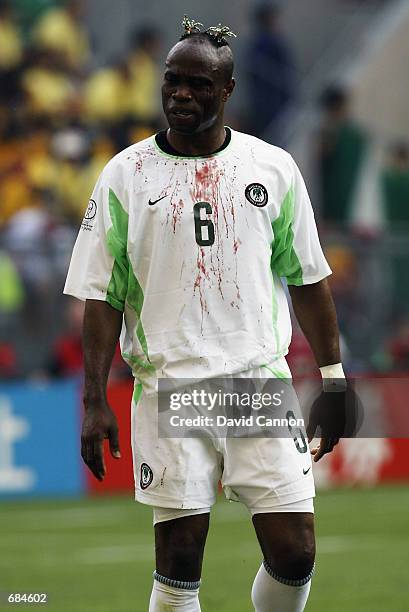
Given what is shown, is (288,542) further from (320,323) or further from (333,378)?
(320,323)

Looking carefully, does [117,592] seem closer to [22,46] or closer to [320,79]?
[22,46]

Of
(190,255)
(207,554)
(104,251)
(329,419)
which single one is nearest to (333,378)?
(329,419)

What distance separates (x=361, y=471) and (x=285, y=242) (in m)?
9.62

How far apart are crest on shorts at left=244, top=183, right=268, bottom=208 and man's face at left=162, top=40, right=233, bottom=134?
0.27 meters

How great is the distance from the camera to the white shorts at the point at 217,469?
529 centimetres

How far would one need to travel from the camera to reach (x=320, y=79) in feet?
61.6

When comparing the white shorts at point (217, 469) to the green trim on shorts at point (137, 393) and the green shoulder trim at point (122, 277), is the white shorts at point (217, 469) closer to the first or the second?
the green trim on shorts at point (137, 393)

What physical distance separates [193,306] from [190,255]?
0.17 m

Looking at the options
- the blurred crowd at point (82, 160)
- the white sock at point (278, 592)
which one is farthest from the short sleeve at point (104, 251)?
the blurred crowd at point (82, 160)

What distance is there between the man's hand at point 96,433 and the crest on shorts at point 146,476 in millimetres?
161

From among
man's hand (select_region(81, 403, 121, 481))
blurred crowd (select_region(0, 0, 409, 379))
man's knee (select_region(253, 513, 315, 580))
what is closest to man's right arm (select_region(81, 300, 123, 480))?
man's hand (select_region(81, 403, 121, 481))

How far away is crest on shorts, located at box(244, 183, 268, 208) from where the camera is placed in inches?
211

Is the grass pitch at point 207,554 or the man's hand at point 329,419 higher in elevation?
the man's hand at point 329,419

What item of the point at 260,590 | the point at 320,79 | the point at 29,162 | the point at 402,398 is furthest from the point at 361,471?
the point at 260,590
